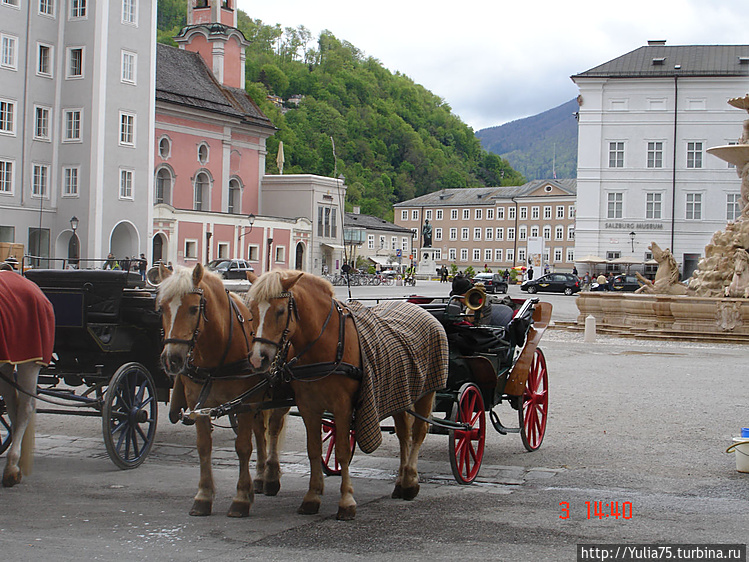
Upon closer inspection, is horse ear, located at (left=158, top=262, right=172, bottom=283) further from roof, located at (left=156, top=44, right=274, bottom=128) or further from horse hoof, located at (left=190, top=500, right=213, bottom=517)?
roof, located at (left=156, top=44, right=274, bottom=128)

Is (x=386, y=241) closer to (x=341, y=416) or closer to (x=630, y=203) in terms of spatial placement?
(x=630, y=203)

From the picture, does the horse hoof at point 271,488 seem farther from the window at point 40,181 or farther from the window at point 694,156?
the window at point 694,156

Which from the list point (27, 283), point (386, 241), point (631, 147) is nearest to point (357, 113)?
point (386, 241)

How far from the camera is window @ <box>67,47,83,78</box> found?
49.0 meters

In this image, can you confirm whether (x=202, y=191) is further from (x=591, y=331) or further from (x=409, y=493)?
(x=409, y=493)

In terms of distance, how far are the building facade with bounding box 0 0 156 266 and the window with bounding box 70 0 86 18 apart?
0.18ft

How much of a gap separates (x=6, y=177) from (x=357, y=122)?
266 feet

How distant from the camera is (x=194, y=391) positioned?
6.83m

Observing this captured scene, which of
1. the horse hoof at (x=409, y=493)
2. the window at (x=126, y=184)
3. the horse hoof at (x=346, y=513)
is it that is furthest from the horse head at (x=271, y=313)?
the window at (x=126, y=184)

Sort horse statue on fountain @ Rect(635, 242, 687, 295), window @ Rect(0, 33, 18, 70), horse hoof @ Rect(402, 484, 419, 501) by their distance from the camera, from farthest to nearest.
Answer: window @ Rect(0, 33, 18, 70) < horse statue on fountain @ Rect(635, 242, 687, 295) < horse hoof @ Rect(402, 484, 419, 501)

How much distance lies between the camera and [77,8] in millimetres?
→ 48719

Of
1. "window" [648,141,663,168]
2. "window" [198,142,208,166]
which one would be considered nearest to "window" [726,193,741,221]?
"window" [648,141,663,168]

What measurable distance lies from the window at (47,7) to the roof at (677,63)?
37.1 m

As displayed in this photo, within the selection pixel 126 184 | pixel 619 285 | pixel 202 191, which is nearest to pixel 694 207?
pixel 619 285
